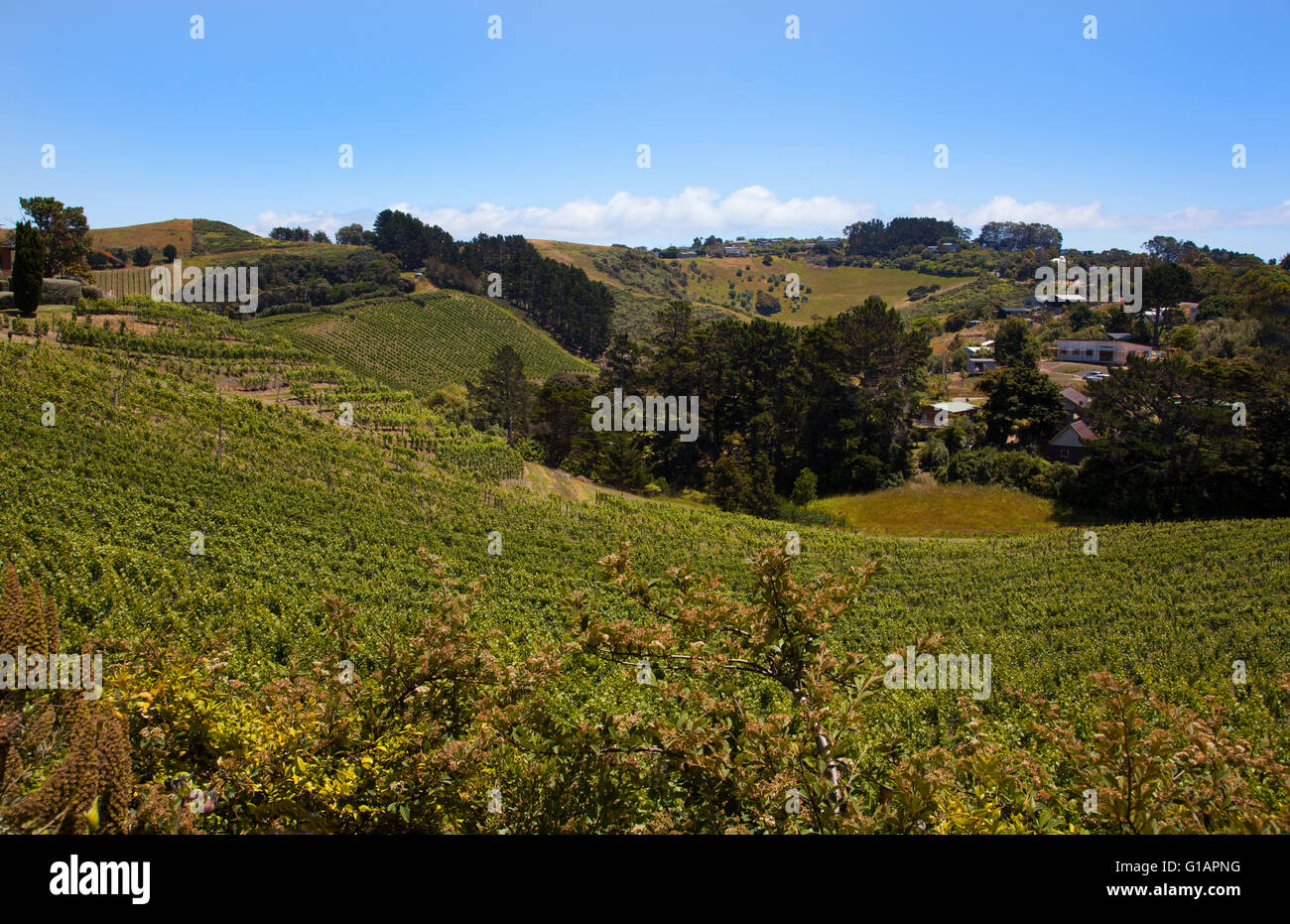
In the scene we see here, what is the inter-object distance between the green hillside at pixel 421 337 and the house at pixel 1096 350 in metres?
50.5

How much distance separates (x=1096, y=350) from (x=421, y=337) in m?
68.7

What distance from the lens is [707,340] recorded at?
55.2 metres

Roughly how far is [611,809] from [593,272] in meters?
146

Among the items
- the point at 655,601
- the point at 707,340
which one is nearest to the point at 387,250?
the point at 707,340

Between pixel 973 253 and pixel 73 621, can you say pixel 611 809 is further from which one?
pixel 973 253

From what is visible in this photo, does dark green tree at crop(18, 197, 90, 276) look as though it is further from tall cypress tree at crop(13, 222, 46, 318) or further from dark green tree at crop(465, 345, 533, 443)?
dark green tree at crop(465, 345, 533, 443)

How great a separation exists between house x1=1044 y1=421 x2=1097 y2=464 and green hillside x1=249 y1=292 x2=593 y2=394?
168 ft

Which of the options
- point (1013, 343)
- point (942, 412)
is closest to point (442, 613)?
point (942, 412)

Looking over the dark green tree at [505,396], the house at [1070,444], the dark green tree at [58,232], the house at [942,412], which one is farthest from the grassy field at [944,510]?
the dark green tree at [58,232]

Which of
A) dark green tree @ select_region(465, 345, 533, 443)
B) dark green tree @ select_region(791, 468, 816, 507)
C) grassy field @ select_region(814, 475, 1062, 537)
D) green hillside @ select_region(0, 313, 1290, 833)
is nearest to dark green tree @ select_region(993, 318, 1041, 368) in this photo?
grassy field @ select_region(814, 475, 1062, 537)

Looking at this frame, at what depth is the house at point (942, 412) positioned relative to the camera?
54062 mm

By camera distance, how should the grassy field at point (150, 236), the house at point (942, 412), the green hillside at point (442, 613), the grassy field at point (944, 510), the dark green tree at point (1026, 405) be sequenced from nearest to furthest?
the green hillside at point (442, 613), the grassy field at point (944, 510), the dark green tree at point (1026, 405), the house at point (942, 412), the grassy field at point (150, 236)

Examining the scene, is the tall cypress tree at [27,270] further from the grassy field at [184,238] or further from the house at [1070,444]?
the grassy field at [184,238]

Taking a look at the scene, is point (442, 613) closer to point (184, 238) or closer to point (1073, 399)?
point (1073, 399)
